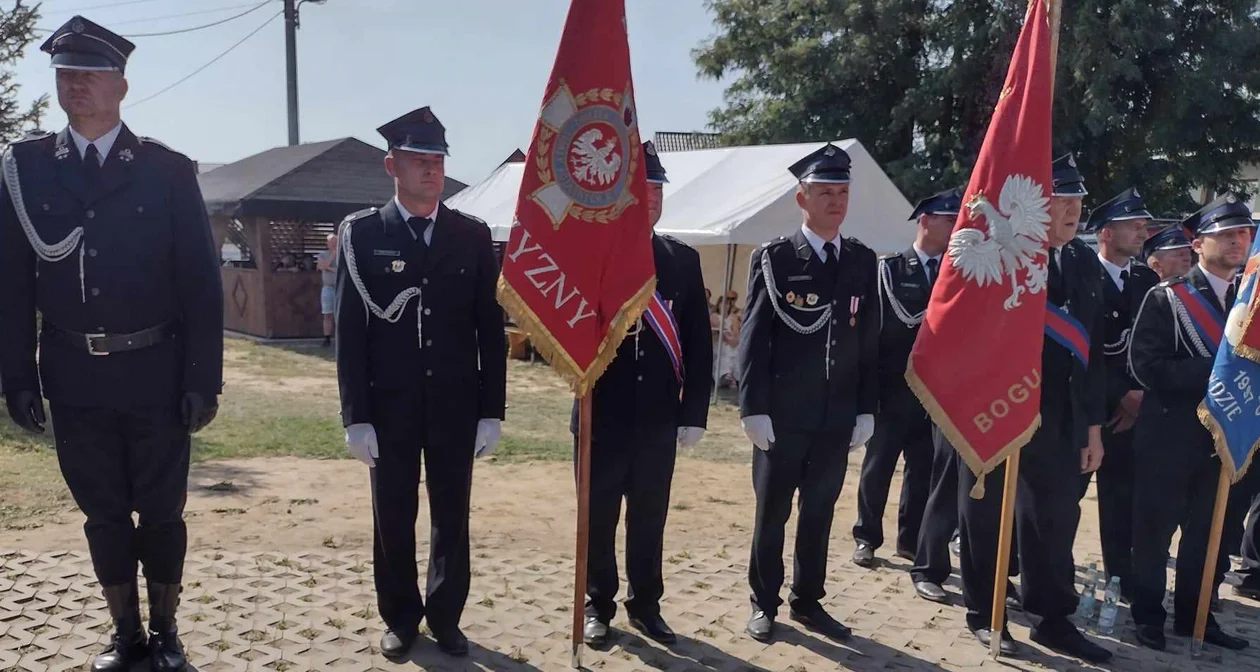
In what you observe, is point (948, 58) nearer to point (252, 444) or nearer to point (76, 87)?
point (252, 444)

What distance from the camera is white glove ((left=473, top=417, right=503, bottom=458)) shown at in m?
4.17

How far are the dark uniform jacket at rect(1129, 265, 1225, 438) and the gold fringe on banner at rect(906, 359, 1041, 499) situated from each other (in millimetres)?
884

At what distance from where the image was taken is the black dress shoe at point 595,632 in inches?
172

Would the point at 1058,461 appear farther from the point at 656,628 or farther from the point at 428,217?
the point at 428,217

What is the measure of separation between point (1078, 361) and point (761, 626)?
5.99 feet

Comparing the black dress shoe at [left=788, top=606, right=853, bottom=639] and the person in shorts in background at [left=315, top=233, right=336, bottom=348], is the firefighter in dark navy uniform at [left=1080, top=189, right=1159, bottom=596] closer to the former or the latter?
the black dress shoe at [left=788, top=606, right=853, bottom=639]

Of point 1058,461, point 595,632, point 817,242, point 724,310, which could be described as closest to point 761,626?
point 595,632

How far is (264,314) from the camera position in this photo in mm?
18062

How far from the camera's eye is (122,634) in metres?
3.89

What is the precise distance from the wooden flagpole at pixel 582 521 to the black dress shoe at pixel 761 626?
857 millimetres

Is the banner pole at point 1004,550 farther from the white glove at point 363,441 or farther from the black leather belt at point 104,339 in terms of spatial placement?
the black leather belt at point 104,339

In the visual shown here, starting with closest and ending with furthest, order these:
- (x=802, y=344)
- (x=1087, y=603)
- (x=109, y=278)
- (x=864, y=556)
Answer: (x=109, y=278), (x=802, y=344), (x=1087, y=603), (x=864, y=556)

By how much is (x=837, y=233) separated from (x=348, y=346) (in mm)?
2189

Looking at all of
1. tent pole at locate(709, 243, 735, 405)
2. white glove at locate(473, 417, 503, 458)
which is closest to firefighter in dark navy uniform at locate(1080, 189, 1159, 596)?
white glove at locate(473, 417, 503, 458)
